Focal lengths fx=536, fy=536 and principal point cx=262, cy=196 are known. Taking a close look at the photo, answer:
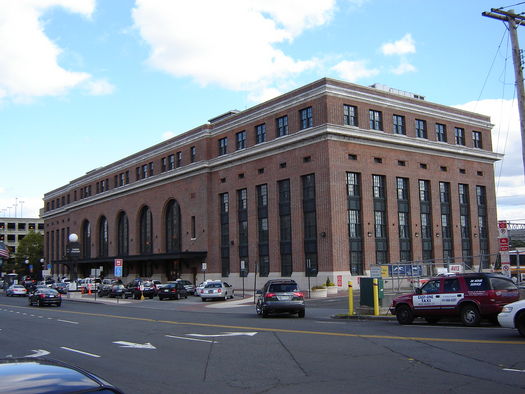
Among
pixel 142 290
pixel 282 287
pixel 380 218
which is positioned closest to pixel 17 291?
pixel 142 290

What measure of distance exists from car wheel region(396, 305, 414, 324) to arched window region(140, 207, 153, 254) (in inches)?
2156

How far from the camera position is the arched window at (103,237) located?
85875 mm

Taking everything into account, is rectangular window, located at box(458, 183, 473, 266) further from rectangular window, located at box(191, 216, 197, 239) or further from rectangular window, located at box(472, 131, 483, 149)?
rectangular window, located at box(191, 216, 197, 239)

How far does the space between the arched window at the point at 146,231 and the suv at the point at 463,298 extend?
183 ft

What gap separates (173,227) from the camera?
67500mm

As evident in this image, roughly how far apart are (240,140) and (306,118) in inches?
413

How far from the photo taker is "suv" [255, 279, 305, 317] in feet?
80.4

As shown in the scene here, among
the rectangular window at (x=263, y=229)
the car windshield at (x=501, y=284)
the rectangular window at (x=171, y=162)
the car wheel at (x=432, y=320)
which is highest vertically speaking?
the rectangular window at (x=171, y=162)

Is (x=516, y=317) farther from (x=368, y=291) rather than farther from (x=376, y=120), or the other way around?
(x=376, y=120)

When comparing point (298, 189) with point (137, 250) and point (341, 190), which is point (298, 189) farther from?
point (137, 250)

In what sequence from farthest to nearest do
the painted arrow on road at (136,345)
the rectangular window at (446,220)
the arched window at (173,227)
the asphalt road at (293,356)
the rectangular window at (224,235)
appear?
the arched window at (173,227) → the rectangular window at (224,235) → the rectangular window at (446,220) → the painted arrow on road at (136,345) → the asphalt road at (293,356)

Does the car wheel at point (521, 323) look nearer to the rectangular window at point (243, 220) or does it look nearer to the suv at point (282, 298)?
the suv at point (282, 298)

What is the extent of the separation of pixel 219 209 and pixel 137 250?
20.5 m

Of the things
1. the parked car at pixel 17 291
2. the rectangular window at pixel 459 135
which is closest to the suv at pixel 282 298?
the rectangular window at pixel 459 135
